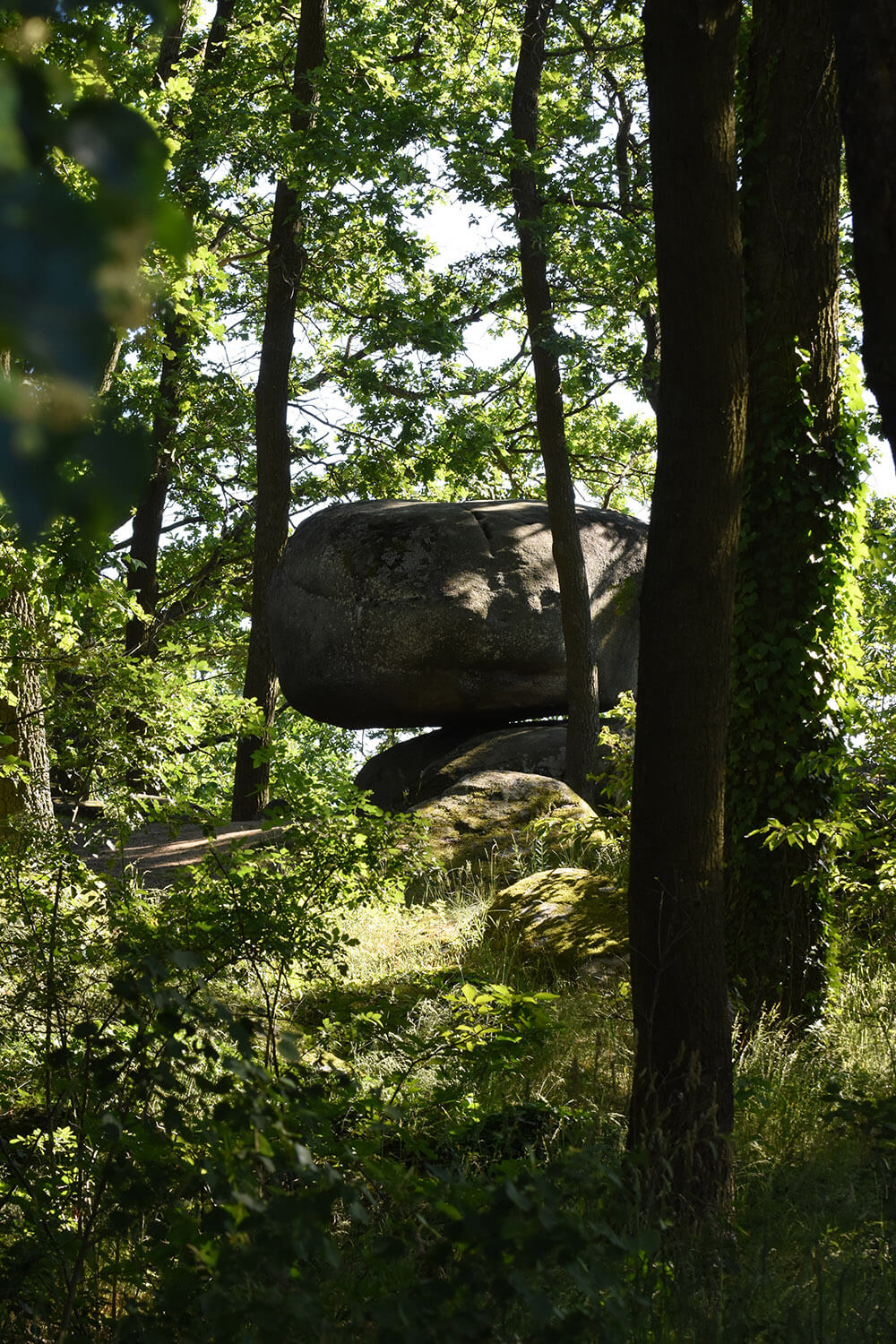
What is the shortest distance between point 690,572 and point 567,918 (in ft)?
11.8

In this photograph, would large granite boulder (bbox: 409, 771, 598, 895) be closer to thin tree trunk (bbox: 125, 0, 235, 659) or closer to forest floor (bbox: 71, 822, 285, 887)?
forest floor (bbox: 71, 822, 285, 887)

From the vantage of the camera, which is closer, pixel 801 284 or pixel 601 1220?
pixel 601 1220

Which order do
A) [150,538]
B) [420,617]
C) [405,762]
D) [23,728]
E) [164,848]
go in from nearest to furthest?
[23,728]
[164,848]
[420,617]
[405,762]
[150,538]

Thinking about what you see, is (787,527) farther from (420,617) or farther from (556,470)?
(420,617)

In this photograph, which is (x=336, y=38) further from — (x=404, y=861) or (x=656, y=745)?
(x=656, y=745)

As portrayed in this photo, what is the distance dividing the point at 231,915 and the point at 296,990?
1.40m

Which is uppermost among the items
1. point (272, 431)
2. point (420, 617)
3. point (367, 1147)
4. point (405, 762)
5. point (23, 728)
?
point (272, 431)

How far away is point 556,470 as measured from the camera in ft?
40.3

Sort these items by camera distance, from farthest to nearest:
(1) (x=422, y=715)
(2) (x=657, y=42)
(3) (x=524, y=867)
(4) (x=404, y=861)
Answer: (1) (x=422, y=715) < (3) (x=524, y=867) < (4) (x=404, y=861) < (2) (x=657, y=42)

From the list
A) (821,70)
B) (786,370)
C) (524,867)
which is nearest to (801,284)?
(786,370)

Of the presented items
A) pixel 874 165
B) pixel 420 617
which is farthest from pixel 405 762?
pixel 874 165

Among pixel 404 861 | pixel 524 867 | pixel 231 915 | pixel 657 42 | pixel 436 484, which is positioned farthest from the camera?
pixel 436 484

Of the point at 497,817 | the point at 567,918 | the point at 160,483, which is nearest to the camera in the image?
the point at 567,918

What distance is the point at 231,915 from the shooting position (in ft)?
15.5
